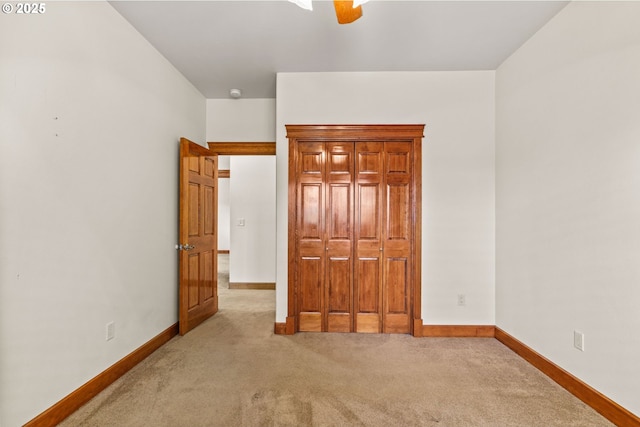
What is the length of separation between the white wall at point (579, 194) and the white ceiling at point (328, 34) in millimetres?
363

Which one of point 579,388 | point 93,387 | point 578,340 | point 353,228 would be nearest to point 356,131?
point 353,228

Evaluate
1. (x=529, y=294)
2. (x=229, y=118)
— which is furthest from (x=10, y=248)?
(x=529, y=294)

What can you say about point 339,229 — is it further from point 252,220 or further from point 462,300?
point 252,220

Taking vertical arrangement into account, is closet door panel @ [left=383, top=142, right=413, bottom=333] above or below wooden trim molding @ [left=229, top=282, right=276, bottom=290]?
above

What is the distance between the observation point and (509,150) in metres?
2.93

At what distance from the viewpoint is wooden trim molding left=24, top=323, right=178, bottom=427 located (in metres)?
1.73

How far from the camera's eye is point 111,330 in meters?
2.25

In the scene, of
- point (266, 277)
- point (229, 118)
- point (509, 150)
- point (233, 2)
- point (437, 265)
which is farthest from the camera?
point (266, 277)

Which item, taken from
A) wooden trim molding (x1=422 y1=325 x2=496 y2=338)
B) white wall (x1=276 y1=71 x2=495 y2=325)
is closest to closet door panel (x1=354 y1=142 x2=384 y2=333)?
white wall (x1=276 y1=71 x2=495 y2=325)

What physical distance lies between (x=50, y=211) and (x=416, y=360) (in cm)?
289

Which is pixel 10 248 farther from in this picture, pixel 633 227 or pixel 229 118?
pixel 633 227

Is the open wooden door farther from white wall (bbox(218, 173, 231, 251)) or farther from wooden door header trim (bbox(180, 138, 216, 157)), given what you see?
white wall (bbox(218, 173, 231, 251))

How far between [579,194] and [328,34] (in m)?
2.29

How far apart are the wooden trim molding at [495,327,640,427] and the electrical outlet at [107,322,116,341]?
3.39 metres
